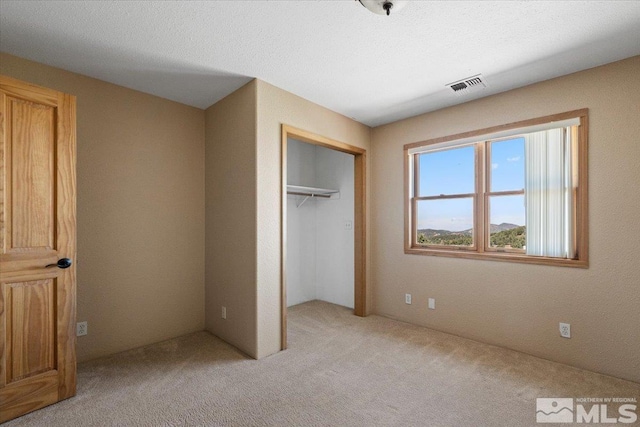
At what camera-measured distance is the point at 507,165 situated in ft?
10.3

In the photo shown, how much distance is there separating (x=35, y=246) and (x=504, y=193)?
4.07m

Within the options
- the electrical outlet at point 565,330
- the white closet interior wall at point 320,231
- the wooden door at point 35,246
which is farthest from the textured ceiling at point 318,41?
the electrical outlet at point 565,330

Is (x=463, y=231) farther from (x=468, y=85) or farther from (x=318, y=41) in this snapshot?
(x=318, y=41)

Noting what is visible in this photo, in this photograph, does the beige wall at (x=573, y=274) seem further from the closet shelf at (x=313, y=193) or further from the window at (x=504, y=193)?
the closet shelf at (x=313, y=193)

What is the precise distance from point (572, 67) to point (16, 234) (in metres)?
4.46

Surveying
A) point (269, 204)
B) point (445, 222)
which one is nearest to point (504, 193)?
point (445, 222)

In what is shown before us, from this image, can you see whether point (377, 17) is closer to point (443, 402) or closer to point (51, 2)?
point (51, 2)

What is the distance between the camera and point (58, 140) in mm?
2129

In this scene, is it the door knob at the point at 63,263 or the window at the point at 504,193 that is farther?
the window at the point at 504,193

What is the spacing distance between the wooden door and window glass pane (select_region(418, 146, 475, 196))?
3537mm

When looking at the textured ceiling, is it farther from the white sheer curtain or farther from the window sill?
the window sill

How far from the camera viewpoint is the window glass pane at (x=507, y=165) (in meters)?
3.04

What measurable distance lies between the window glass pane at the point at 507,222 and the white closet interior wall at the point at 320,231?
1.86 meters

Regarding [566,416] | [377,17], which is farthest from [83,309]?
[566,416]
